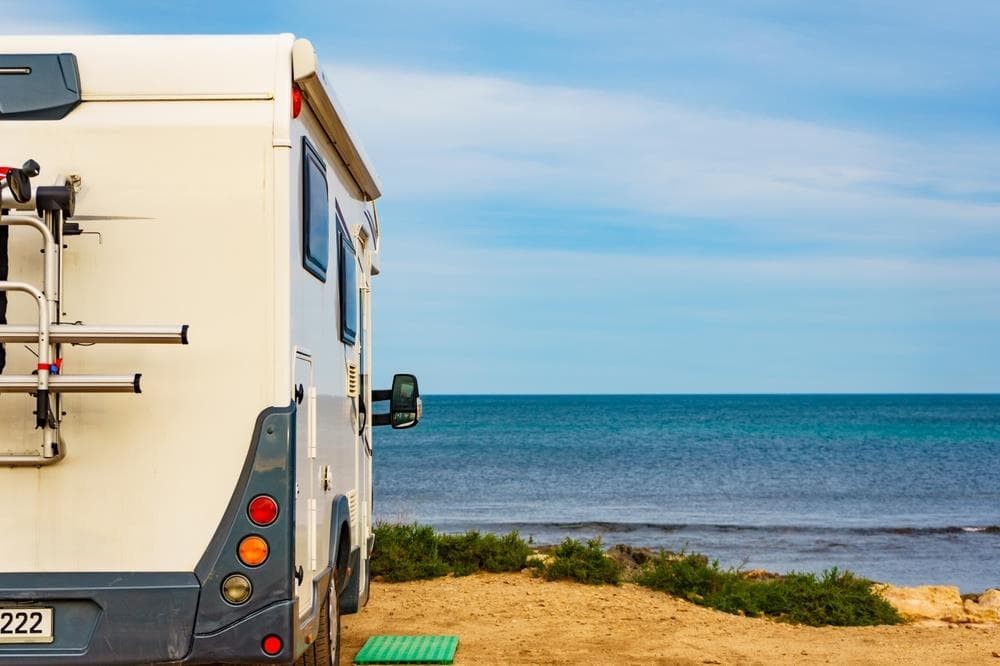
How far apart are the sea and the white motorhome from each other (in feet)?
33.4

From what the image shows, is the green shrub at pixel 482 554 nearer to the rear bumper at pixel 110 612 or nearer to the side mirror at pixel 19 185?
the rear bumper at pixel 110 612

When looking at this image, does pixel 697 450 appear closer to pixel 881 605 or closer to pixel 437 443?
A: pixel 437 443

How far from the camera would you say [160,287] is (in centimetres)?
497

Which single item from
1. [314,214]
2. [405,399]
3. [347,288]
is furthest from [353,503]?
[314,214]

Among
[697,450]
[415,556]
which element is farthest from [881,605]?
[697,450]

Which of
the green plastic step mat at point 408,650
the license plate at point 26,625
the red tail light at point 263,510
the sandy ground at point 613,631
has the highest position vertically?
the red tail light at point 263,510

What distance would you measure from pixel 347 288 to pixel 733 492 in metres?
31.3

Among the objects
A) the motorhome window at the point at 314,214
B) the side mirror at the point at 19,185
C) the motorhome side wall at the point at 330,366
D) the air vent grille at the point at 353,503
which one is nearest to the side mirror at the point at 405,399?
the motorhome side wall at the point at 330,366

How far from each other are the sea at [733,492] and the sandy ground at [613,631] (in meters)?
3.83

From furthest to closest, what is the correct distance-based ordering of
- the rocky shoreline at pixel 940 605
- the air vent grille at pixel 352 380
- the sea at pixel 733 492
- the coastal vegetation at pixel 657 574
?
the sea at pixel 733 492, the rocky shoreline at pixel 940 605, the coastal vegetation at pixel 657 574, the air vent grille at pixel 352 380

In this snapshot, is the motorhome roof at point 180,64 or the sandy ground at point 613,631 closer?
the motorhome roof at point 180,64

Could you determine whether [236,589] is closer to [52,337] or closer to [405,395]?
[52,337]

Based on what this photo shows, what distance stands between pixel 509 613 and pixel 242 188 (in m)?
6.23

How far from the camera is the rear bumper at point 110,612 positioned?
4.85 meters
